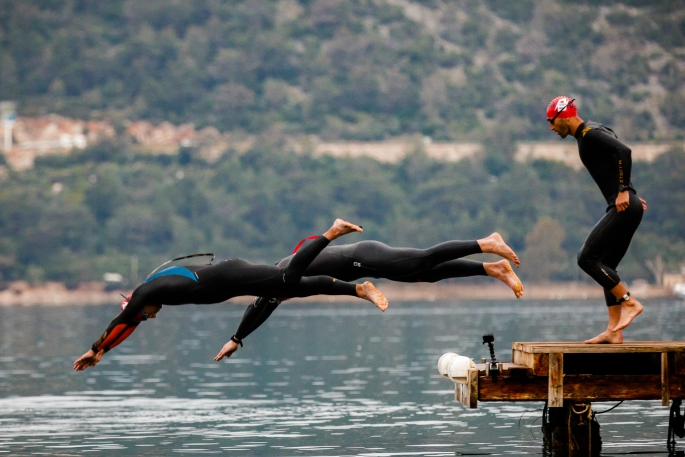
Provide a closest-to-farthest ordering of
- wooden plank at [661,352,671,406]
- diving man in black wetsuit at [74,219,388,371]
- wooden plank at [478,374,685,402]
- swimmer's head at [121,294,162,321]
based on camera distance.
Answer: diving man in black wetsuit at [74,219,388,371] → swimmer's head at [121,294,162,321] → wooden plank at [661,352,671,406] → wooden plank at [478,374,685,402]

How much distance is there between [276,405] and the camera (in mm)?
35000

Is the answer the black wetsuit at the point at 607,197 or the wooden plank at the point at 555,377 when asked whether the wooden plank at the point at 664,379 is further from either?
the wooden plank at the point at 555,377

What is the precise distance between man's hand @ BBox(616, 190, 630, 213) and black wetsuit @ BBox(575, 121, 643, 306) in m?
0.07

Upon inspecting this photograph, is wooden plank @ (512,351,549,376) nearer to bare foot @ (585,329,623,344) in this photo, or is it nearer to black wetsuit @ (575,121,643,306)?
bare foot @ (585,329,623,344)

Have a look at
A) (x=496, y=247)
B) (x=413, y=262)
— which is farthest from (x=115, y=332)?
(x=496, y=247)

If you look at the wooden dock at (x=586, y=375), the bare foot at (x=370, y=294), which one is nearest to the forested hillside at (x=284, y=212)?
the wooden dock at (x=586, y=375)

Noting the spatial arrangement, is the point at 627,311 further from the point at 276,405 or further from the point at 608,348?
the point at 276,405

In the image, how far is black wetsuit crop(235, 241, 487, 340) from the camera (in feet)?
59.1

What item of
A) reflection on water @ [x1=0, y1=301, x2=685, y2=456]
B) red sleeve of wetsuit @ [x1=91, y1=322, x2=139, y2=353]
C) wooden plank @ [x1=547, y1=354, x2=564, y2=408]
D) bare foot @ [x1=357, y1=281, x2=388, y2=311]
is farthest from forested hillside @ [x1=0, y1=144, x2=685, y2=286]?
red sleeve of wetsuit @ [x1=91, y1=322, x2=139, y2=353]

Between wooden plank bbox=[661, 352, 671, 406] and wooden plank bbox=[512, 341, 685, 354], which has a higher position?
wooden plank bbox=[512, 341, 685, 354]

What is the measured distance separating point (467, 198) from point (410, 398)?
153 metres

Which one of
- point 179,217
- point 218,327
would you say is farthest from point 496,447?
point 179,217

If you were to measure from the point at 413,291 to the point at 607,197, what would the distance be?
512 feet

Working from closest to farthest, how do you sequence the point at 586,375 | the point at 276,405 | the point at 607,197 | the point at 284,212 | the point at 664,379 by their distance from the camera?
the point at 607,197, the point at 664,379, the point at 586,375, the point at 276,405, the point at 284,212
